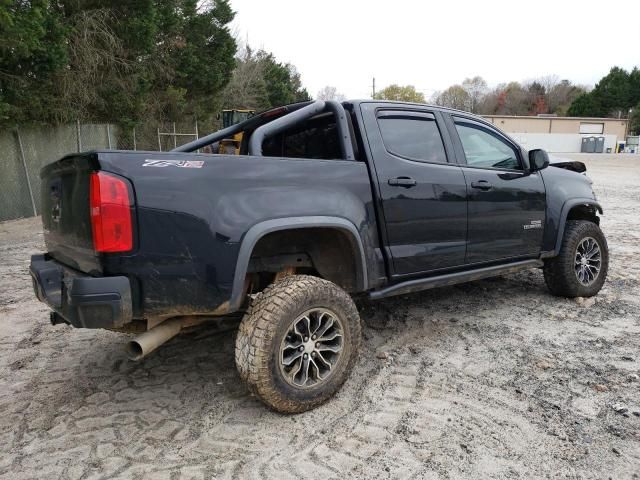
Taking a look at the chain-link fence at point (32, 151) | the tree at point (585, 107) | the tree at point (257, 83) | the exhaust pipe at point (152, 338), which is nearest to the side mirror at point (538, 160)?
the exhaust pipe at point (152, 338)

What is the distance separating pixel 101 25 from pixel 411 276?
1364 cm

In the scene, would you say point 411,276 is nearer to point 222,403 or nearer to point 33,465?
point 222,403

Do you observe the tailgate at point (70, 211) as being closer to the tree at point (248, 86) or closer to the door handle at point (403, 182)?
the door handle at point (403, 182)

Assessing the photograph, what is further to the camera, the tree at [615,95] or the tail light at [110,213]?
the tree at [615,95]

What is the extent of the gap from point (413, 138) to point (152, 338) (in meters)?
2.37

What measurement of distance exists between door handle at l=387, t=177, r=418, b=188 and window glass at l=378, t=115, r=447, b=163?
22cm

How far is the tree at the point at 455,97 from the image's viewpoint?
92.9 metres

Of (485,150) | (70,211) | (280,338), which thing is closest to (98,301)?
(70,211)

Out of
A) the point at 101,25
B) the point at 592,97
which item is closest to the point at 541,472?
the point at 101,25

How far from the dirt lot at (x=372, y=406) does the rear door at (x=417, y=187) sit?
31.9 inches

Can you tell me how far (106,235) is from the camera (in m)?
2.45

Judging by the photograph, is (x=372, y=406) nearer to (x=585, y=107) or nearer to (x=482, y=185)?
(x=482, y=185)

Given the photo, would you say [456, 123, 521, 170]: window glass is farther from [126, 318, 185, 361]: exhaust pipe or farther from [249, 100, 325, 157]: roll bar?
[126, 318, 185, 361]: exhaust pipe

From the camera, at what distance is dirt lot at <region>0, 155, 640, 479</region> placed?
8.26ft
